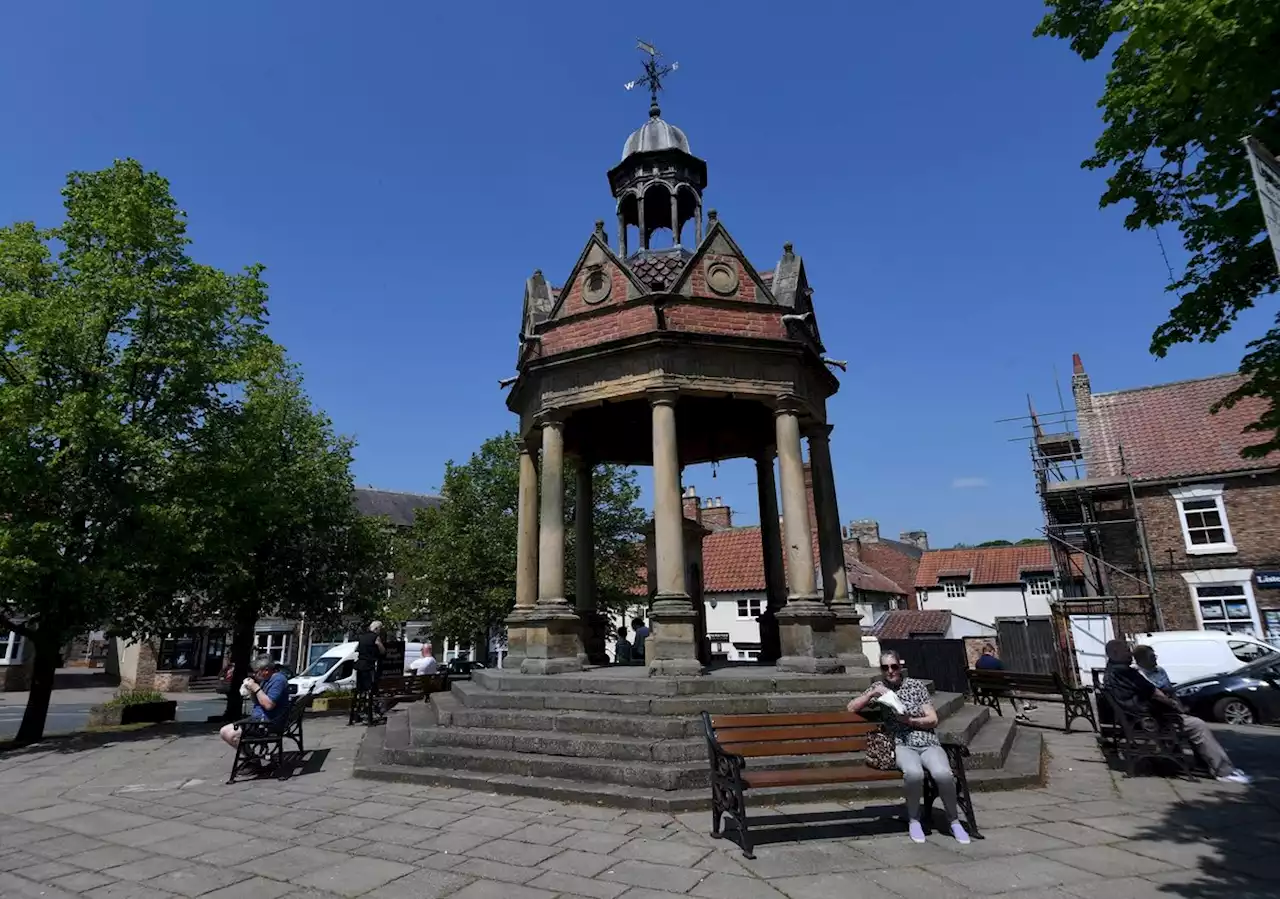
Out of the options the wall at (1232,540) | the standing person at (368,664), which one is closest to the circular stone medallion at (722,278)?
the standing person at (368,664)

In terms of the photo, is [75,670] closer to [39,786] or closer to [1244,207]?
[39,786]

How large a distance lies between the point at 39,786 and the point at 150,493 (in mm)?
6659

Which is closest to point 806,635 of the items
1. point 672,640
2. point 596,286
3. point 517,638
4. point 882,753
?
point 672,640

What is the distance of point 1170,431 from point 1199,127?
23717 millimetres

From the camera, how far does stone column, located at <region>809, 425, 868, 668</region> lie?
1052 cm

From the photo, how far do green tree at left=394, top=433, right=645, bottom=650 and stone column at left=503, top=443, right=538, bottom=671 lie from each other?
11151mm

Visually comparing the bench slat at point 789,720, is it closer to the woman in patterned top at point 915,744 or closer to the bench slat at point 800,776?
the woman in patterned top at point 915,744

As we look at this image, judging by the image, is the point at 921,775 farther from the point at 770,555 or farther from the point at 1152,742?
the point at 770,555

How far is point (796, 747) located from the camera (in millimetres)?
6035

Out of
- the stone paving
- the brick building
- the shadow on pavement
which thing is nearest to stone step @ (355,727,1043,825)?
the stone paving

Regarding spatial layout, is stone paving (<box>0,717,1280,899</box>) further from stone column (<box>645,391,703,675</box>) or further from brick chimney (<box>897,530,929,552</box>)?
brick chimney (<box>897,530,929,552</box>)

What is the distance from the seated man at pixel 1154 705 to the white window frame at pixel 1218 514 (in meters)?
17.8

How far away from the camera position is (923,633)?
31516mm

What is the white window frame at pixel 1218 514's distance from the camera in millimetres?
21781
